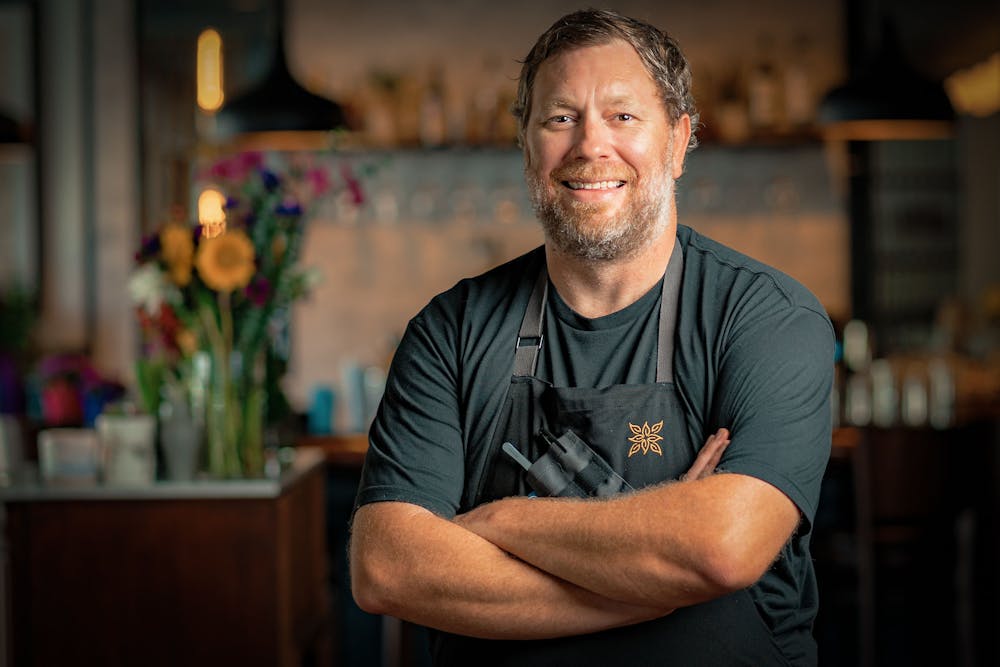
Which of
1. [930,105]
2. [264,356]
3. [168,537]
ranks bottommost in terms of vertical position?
[168,537]

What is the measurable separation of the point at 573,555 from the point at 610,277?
42 centimetres

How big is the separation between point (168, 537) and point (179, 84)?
451cm

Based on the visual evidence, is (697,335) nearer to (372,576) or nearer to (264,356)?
(372,576)

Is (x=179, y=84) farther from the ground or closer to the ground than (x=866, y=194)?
farther from the ground

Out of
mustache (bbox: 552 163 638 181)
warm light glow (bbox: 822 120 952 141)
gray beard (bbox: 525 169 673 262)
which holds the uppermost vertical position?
warm light glow (bbox: 822 120 952 141)

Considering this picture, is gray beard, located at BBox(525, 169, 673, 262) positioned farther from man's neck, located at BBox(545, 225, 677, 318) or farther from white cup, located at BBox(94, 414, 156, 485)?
white cup, located at BBox(94, 414, 156, 485)

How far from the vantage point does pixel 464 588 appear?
1.56 m

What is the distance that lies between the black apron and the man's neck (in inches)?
1.0

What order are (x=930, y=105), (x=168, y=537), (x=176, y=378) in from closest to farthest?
(x=168, y=537) < (x=176, y=378) < (x=930, y=105)

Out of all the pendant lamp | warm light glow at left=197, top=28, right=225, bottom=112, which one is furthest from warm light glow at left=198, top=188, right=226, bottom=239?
warm light glow at left=197, top=28, right=225, bottom=112

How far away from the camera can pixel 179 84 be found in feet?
22.8

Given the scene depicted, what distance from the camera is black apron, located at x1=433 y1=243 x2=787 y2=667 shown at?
1590mm

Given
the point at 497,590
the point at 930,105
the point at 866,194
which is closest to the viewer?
the point at 497,590

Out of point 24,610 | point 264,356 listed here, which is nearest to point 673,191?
point 264,356
